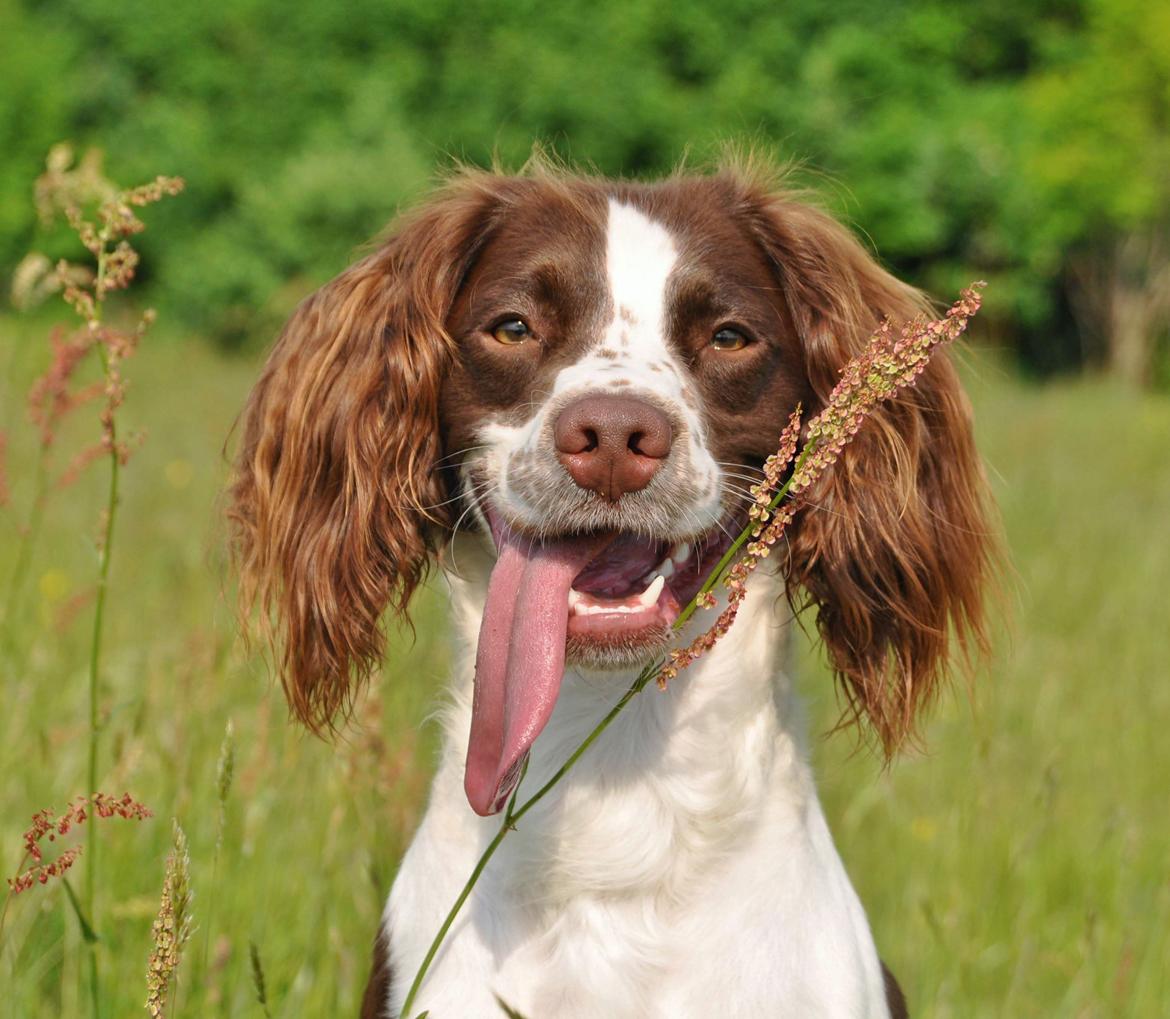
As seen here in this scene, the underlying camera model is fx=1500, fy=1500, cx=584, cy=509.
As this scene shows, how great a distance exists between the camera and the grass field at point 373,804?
274 cm

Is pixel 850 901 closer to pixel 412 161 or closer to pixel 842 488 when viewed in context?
pixel 842 488

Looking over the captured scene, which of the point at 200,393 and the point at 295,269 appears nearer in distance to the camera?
the point at 200,393

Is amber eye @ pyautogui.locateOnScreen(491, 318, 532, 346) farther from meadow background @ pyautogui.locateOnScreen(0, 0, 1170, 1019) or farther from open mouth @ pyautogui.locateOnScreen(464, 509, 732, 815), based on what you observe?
meadow background @ pyautogui.locateOnScreen(0, 0, 1170, 1019)

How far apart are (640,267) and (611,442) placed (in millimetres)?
453

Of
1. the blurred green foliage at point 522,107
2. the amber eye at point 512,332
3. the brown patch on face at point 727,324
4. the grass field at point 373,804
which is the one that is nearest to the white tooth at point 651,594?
the brown patch on face at point 727,324

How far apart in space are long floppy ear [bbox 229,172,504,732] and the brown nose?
441 millimetres

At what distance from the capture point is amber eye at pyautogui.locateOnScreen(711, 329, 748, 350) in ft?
7.83

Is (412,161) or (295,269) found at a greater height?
(412,161)

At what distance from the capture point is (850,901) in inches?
91.0

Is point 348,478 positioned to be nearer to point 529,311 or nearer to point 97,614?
point 529,311

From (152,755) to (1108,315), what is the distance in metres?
25.1

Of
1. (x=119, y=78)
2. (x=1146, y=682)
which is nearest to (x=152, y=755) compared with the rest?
(x=1146, y=682)

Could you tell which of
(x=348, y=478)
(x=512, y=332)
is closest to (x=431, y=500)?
(x=348, y=478)

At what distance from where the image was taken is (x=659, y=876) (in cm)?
224
